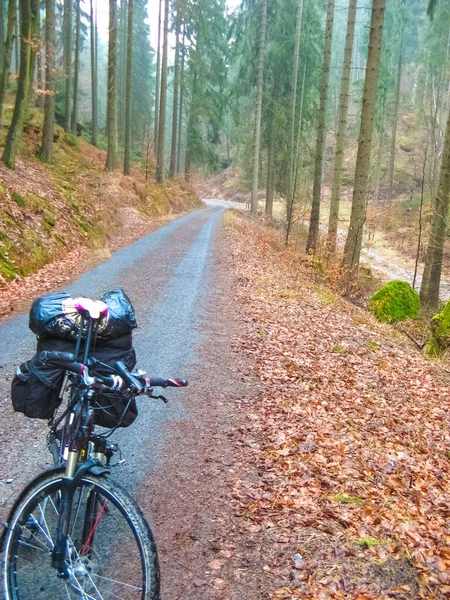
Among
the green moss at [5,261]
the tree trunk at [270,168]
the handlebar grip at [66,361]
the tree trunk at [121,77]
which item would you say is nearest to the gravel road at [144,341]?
the green moss at [5,261]

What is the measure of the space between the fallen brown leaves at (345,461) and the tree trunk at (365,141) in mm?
4307

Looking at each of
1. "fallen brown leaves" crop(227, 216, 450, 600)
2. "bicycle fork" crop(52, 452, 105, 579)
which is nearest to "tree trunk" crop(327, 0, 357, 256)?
"fallen brown leaves" crop(227, 216, 450, 600)

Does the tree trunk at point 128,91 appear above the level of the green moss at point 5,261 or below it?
above

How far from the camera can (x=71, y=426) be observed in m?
Result: 2.66

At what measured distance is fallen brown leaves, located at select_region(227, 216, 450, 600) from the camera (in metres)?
3.43

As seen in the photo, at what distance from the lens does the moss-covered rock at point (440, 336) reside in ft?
33.9

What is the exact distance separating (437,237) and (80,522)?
12.6 m

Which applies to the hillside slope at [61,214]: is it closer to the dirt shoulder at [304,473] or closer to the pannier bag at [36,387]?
the dirt shoulder at [304,473]

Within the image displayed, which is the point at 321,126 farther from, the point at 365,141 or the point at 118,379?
the point at 118,379

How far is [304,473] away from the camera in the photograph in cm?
467

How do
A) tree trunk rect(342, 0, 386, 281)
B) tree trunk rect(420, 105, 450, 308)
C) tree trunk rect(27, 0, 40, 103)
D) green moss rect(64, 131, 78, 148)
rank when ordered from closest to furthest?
tree trunk rect(342, 0, 386, 281) → tree trunk rect(420, 105, 450, 308) → tree trunk rect(27, 0, 40, 103) → green moss rect(64, 131, 78, 148)

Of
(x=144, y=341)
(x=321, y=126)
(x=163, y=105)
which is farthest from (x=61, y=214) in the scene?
(x=163, y=105)

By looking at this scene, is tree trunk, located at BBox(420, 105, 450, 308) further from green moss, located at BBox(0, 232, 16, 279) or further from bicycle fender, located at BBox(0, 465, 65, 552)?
bicycle fender, located at BBox(0, 465, 65, 552)

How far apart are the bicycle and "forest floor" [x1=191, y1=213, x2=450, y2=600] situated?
33.6 inches
